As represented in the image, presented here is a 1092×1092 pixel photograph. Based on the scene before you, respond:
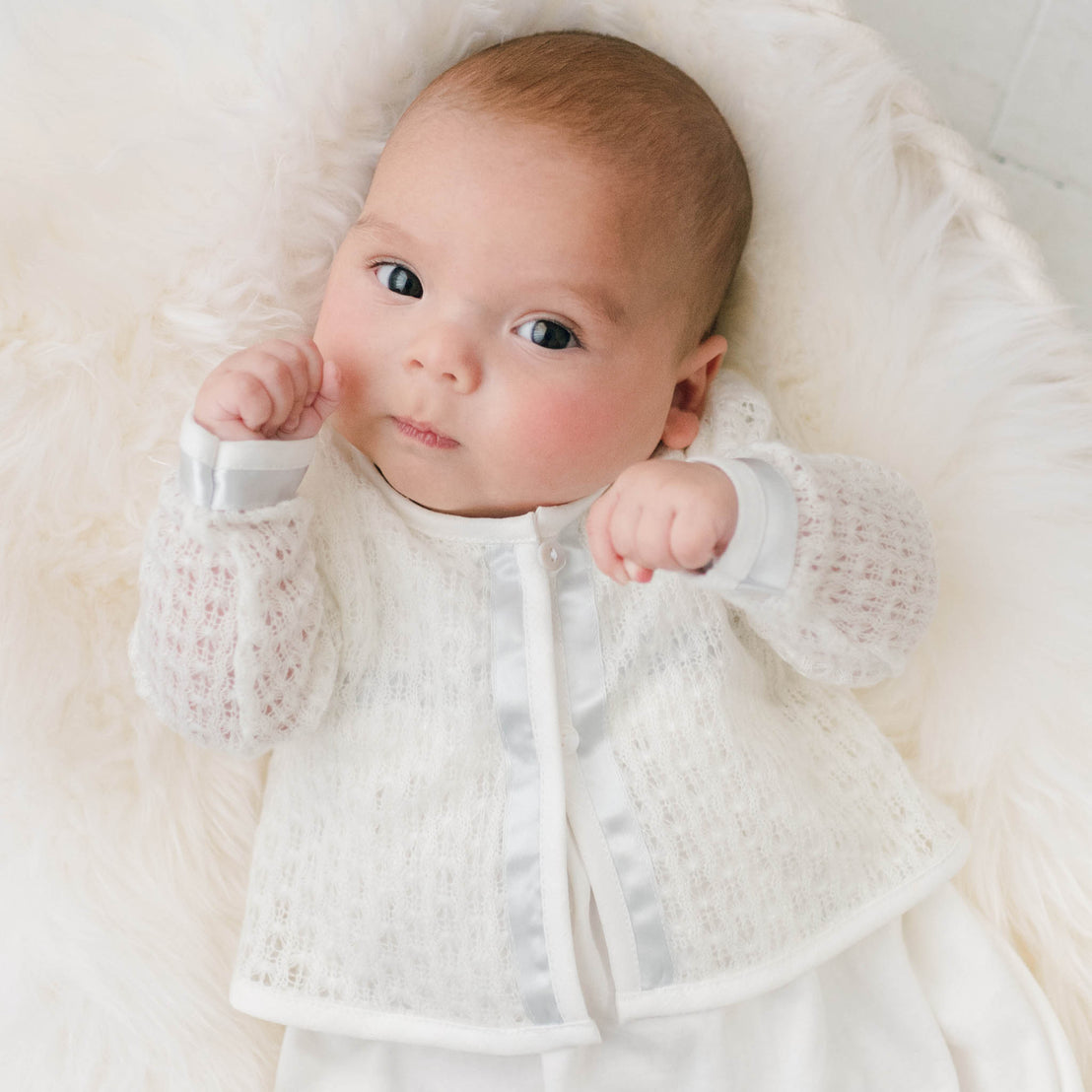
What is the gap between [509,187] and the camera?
132cm

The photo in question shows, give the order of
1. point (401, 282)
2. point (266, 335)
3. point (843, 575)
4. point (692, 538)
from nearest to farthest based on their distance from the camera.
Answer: point (692, 538) → point (843, 575) → point (401, 282) → point (266, 335)

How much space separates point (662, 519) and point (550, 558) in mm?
294

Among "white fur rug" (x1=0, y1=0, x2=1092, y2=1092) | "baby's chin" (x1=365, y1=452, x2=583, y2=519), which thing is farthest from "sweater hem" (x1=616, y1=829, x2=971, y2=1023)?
"baby's chin" (x1=365, y1=452, x2=583, y2=519)

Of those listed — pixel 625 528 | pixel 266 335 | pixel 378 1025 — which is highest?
pixel 625 528

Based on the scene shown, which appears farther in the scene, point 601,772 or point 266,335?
point 266,335

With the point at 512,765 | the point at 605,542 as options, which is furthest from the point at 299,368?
the point at 512,765

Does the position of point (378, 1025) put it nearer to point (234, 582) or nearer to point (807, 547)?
point (234, 582)

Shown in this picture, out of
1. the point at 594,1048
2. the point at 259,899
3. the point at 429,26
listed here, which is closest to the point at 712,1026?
the point at 594,1048

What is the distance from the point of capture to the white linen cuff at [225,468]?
1.25 meters

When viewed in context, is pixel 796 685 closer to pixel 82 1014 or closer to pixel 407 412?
pixel 407 412

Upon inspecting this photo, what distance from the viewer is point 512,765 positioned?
140 cm

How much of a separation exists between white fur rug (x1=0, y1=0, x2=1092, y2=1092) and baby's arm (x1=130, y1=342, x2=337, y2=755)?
7.4 inches

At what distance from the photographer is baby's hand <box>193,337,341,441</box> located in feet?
4.13

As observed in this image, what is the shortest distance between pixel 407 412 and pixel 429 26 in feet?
1.86
